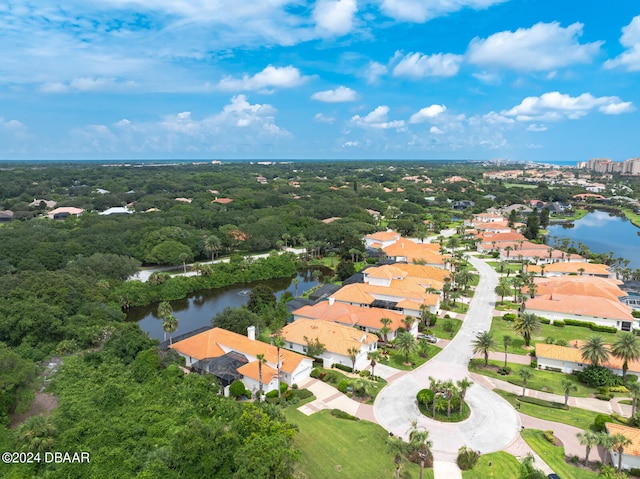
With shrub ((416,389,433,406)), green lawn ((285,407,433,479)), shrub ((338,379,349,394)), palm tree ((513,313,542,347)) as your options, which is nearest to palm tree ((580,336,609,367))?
palm tree ((513,313,542,347))

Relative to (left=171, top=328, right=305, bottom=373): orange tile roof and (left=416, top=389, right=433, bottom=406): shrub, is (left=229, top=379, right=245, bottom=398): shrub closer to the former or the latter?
(left=171, top=328, right=305, bottom=373): orange tile roof

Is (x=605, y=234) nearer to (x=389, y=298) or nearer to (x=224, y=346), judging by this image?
(x=389, y=298)

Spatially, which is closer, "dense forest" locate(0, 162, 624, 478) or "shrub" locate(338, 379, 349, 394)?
"dense forest" locate(0, 162, 624, 478)

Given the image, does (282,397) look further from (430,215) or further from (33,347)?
(430,215)

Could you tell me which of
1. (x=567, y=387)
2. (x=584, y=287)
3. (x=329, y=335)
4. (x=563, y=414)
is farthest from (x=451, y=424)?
(x=584, y=287)

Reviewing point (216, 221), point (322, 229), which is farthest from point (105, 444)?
point (216, 221)

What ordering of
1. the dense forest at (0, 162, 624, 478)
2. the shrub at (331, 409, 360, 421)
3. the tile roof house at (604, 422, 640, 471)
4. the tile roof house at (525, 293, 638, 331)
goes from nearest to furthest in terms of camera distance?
the dense forest at (0, 162, 624, 478)
the tile roof house at (604, 422, 640, 471)
the shrub at (331, 409, 360, 421)
the tile roof house at (525, 293, 638, 331)
